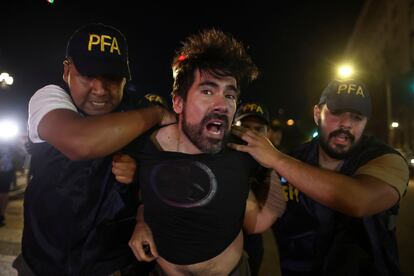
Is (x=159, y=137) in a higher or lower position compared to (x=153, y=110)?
lower

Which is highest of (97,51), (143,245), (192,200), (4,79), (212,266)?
(4,79)

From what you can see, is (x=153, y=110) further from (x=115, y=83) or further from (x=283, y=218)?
(x=283, y=218)

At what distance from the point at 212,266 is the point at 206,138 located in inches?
36.1

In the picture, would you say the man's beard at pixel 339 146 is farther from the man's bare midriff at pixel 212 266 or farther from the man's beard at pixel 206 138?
the man's bare midriff at pixel 212 266

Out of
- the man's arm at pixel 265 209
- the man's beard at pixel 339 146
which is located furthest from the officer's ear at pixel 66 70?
the man's beard at pixel 339 146

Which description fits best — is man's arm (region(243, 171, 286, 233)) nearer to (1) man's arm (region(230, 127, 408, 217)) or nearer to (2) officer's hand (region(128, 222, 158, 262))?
(1) man's arm (region(230, 127, 408, 217))

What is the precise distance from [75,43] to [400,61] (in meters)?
40.3

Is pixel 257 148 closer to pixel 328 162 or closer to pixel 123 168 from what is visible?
pixel 123 168

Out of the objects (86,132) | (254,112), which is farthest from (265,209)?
(254,112)

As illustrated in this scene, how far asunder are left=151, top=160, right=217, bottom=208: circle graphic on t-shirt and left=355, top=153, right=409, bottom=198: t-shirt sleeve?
3.91ft

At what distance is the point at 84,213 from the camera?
209cm

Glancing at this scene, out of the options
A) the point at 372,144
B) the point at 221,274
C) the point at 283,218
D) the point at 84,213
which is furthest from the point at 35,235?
the point at 372,144

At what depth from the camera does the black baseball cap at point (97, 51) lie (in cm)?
209

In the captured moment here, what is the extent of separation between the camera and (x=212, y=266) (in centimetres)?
221
